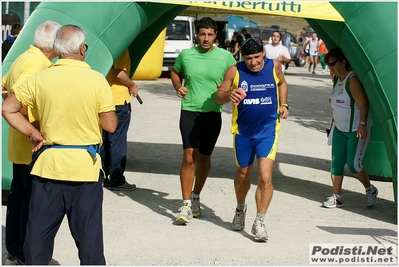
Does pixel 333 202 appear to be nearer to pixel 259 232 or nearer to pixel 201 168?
pixel 201 168

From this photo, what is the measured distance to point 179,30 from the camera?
23500 millimetres

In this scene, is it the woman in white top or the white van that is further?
the white van

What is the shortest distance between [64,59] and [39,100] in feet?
0.98

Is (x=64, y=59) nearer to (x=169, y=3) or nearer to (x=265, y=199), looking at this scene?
(x=265, y=199)

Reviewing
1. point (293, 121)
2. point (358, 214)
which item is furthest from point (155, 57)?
point (358, 214)

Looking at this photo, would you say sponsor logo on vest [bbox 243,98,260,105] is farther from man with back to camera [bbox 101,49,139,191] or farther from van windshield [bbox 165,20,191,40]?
van windshield [bbox 165,20,191,40]

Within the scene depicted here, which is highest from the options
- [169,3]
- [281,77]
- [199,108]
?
[169,3]

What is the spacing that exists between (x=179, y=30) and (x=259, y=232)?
59.4 ft

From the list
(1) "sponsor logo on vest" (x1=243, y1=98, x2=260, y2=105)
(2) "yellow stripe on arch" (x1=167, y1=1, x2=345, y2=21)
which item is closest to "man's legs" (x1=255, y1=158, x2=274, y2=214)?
(1) "sponsor logo on vest" (x1=243, y1=98, x2=260, y2=105)

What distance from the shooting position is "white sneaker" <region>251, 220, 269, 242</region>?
595 centimetres

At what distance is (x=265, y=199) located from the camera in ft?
19.9

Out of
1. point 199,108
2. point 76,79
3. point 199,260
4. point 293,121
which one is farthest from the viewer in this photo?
point 293,121

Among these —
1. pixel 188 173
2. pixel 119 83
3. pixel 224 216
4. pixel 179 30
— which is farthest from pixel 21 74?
pixel 179 30

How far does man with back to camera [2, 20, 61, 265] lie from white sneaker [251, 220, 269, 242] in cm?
197
